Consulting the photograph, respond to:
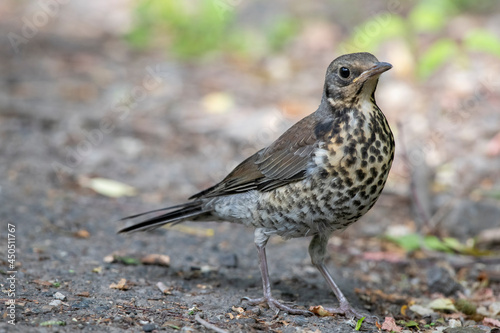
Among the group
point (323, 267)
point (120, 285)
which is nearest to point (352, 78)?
point (323, 267)

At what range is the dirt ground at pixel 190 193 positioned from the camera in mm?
→ 4281

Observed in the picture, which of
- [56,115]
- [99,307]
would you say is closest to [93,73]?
[56,115]

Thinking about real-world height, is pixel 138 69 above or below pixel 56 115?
above

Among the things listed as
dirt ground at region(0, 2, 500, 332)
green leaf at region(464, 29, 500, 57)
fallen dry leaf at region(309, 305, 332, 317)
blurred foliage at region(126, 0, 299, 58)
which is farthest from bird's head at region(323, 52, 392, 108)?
blurred foliage at region(126, 0, 299, 58)

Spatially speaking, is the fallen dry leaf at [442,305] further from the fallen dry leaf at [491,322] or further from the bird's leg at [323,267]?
the bird's leg at [323,267]

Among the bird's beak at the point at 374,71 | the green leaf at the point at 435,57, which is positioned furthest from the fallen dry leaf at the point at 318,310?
the green leaf at the point at 435,57

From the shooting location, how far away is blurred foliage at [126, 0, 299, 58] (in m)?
11.4

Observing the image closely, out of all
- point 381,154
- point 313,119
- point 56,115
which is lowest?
point 381,154

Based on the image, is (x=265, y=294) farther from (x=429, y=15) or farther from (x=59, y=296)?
(x=429, y=15)

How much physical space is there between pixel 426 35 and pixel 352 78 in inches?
260

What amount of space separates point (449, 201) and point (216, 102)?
13.0 ft

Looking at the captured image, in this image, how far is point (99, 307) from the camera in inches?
156

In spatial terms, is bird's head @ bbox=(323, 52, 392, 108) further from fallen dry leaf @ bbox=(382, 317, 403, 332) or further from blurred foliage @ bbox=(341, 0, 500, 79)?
blurred foliage @ bbox=(341, 0, 500, 79)

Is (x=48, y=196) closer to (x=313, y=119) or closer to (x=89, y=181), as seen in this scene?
(x=89, y=181)
